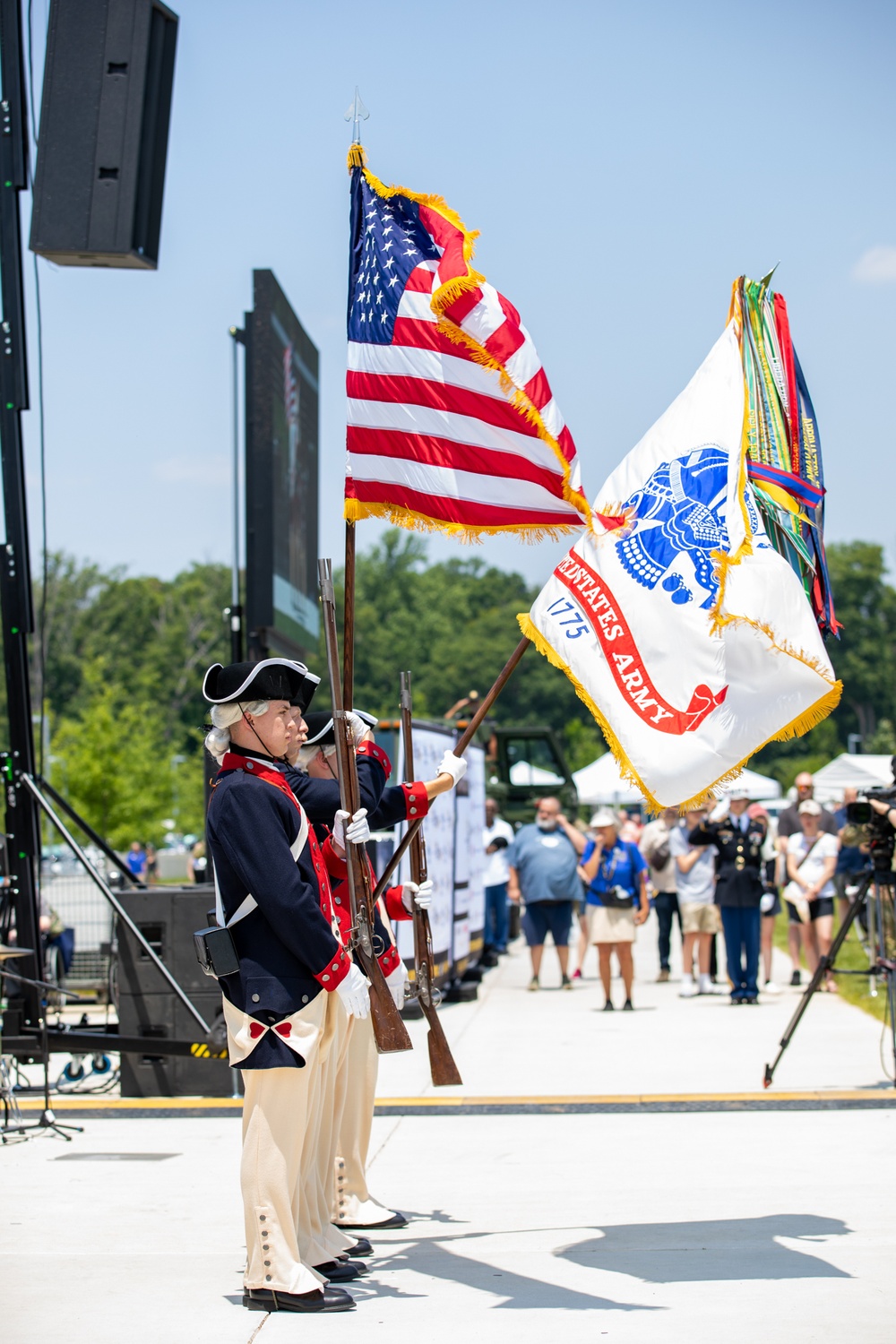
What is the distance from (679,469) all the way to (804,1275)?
2.93 meters

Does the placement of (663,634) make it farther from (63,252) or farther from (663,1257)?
(63,252)

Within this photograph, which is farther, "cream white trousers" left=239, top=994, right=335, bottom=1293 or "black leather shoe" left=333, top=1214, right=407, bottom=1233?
"black leather shoe" left=333, top=1214, right=407, bottom=1233

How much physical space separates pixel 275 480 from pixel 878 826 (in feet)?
15.0

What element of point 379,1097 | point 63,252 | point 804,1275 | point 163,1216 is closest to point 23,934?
point 379,1097

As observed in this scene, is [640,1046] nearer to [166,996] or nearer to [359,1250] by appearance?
[166,996]

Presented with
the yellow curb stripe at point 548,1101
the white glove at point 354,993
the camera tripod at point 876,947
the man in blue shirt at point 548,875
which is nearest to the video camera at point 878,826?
the camera tripod at point 876,947

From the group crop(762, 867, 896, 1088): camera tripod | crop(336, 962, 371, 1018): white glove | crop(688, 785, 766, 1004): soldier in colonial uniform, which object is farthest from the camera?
crop(688, 785, 766, 1004): soldier in colonial uniform

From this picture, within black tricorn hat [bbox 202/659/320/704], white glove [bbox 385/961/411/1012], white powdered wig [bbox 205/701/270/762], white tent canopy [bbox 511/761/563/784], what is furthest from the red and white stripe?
white tent canopy [bbox 511/761/563/784]

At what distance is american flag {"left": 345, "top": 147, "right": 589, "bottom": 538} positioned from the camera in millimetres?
5609

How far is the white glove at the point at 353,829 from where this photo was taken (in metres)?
4.95

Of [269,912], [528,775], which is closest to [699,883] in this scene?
[269,912]

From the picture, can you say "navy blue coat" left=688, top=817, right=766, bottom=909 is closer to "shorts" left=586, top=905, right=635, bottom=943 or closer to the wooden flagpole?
"shorts" left=586, top=905, right=635, bottom=943

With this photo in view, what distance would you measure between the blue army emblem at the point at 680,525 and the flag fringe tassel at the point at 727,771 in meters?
0.41

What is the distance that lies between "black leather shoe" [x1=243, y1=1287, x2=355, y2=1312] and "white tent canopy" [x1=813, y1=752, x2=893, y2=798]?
25.7 metres
